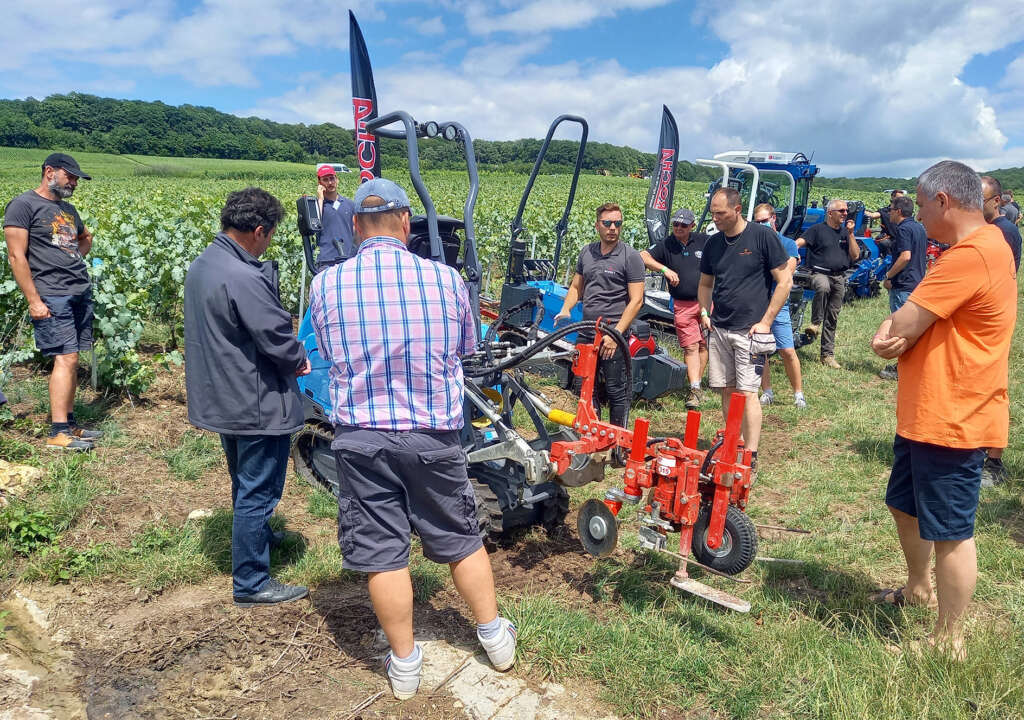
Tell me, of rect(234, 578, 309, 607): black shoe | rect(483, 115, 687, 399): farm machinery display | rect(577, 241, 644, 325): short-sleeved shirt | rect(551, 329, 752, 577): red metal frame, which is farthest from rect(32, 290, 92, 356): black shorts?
rect(551, 329, 752, 577): red metal frame

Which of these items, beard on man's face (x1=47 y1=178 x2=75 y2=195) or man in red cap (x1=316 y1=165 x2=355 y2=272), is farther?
man in red cap (x1=316 y1=165 x2=355 y2=272)

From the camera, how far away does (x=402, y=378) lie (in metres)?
2.62

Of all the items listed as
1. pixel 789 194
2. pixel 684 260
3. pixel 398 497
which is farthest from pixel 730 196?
pixel 789 194

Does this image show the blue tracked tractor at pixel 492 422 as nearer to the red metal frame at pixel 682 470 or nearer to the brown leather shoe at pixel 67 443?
the red metal frame at pixel 682 470

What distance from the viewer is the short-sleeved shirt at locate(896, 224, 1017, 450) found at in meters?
2.68

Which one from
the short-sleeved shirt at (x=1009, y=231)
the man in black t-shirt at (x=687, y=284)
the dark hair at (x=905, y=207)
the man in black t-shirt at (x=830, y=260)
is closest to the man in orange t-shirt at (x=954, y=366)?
the short-sleeved shirt at (x=1009, y=231)

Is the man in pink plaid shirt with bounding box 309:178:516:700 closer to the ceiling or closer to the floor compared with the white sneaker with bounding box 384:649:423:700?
closer to the ceiling

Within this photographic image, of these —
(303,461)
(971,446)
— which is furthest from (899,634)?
(303,461)

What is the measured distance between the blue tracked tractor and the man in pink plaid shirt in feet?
2.44

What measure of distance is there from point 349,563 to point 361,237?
4.12ft

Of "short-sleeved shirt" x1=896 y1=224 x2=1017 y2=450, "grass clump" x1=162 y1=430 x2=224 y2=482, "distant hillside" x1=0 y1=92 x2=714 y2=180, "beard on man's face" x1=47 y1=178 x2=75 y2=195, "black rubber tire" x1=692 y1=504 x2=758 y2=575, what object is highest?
"distant hillside" x1=0 y1=92 x2=714 y2=180

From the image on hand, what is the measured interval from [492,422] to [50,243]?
370cm

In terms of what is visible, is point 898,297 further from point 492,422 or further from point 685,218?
point 492,422

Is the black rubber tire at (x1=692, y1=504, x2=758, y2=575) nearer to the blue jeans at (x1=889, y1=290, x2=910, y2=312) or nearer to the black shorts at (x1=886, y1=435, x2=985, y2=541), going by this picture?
the black shorts at (x1=886, y1=435, x2=985, y2=541)
